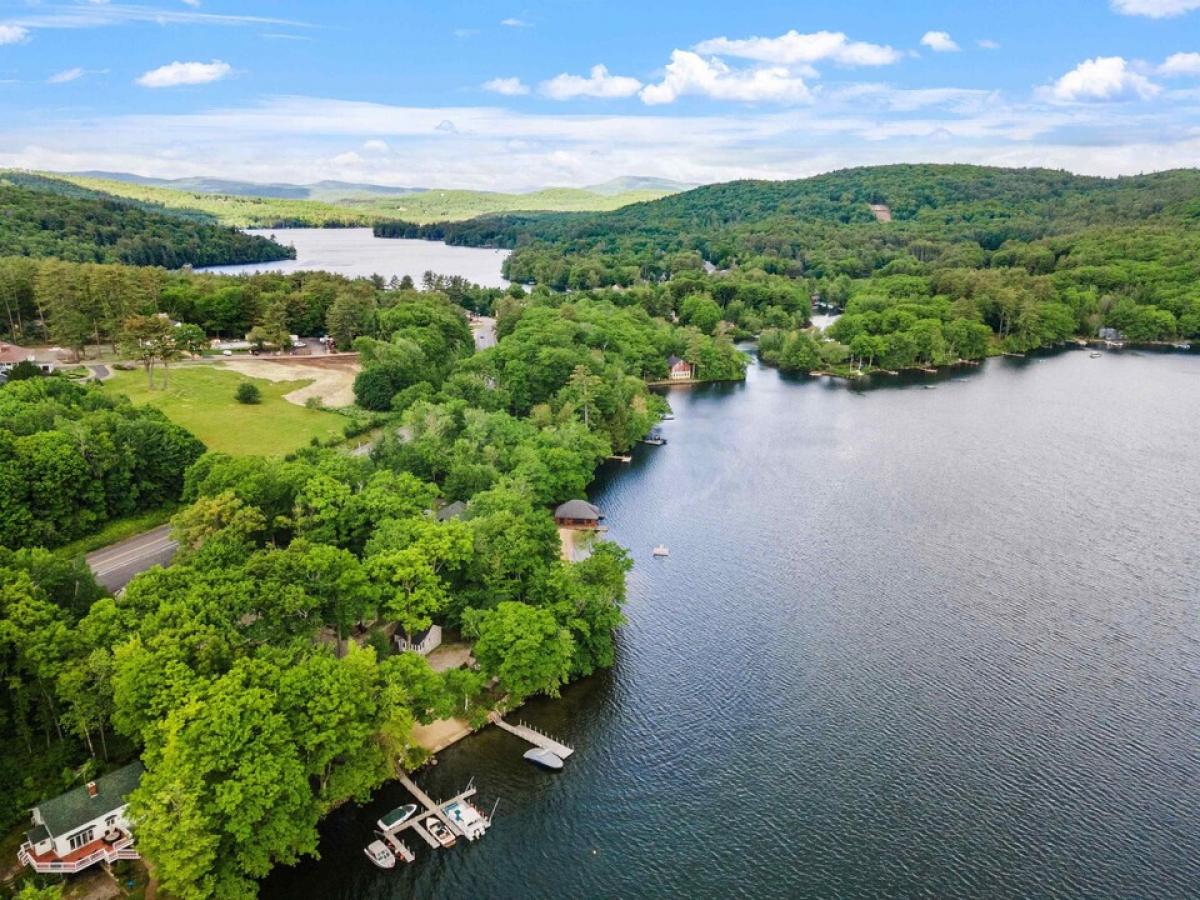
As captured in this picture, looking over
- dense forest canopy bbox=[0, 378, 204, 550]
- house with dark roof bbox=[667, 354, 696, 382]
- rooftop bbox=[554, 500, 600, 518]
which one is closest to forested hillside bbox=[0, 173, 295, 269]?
dense forest canopy bbox=[0, 378, 204, 550]

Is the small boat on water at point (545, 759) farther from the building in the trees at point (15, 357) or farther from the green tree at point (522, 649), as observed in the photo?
the building in the trees at point (15, 357)

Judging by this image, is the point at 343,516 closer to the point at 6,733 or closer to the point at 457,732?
the point at 457,732

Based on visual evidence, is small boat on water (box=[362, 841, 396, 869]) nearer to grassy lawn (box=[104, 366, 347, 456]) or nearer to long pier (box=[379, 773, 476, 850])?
long pier (box=[379, 773, 476, 850])

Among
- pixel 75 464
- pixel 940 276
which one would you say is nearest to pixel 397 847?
pixel 75 464

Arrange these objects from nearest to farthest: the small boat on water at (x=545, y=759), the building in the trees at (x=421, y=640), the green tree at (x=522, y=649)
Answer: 1. the small boat on water at (x=545, y=759)
2. the green tree at (x=522, y=649)
3. the building in the trees at (x=421, y=640)

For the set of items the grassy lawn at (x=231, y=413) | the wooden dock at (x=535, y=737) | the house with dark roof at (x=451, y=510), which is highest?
the grassy lawn at (x=231, y=413)

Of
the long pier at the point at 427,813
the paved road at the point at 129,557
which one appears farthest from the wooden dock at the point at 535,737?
the paved road at the point at 129,557
